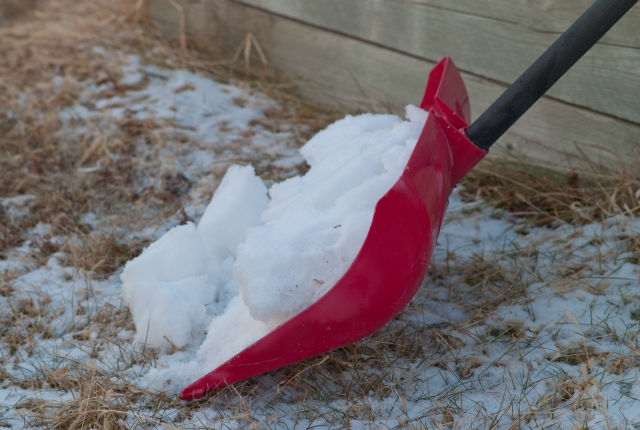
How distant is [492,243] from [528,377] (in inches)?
27.6

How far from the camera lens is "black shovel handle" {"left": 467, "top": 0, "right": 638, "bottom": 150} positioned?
1.32 meters

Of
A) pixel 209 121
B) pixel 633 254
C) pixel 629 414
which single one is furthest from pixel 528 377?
pixel 209 121

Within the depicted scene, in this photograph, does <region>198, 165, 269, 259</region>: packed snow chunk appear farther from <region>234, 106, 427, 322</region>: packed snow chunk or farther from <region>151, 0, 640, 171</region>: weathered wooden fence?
<region>151, 0, 640, 171</region>: weathered wooden fence

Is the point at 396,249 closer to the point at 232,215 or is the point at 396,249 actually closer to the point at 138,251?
the point at 232,215

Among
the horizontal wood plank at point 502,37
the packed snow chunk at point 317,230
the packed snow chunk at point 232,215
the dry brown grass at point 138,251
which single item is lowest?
the dry brown grass at point 138,251

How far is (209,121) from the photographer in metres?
3.08

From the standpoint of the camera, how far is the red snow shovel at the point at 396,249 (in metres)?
1.32

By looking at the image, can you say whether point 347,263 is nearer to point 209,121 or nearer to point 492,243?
point 492,243

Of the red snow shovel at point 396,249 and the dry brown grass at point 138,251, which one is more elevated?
the red snow shovel at point 396,249

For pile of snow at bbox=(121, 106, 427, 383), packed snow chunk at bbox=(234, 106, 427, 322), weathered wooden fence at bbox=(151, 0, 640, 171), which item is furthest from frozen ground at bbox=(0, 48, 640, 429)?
weathered wooden fence at bbox=(151, 0, 640, 171)

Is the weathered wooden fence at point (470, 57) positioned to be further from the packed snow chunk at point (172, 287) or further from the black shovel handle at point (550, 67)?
the packed snow chunk at point (172, 287)

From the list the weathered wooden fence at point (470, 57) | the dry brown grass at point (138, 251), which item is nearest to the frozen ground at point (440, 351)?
the dry brown grass at point (138, 251)

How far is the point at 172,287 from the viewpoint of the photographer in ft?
5.53

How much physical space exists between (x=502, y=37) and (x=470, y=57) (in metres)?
0.17
